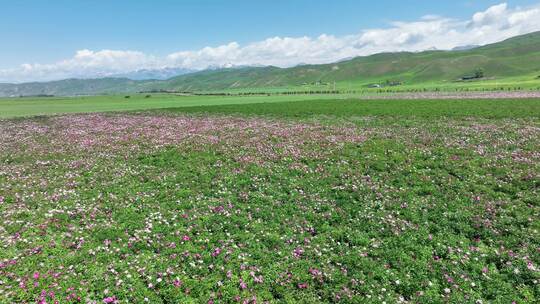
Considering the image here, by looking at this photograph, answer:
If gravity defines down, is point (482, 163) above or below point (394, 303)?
above

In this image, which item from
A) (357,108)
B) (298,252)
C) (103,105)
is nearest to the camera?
(298,252)

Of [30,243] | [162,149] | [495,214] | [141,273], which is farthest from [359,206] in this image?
[162,149]

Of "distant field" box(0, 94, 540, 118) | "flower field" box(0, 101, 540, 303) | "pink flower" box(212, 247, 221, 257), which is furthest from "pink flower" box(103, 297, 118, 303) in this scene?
"distant field" box(0, 94, 540, 118)

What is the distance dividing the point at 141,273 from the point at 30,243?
202 inches

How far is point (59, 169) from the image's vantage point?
20125 millimetres

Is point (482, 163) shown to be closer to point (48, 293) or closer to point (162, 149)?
point (48, 293)

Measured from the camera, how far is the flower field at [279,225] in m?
8.59

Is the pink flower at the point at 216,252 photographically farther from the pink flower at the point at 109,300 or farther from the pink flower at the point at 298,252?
the pink flower at the point at 109,300

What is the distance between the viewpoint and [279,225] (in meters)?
12.3

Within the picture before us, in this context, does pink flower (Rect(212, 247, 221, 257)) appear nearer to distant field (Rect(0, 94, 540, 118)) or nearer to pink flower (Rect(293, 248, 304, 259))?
pink flower (Rect(293, 248, 304, 259))

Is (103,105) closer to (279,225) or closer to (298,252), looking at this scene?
(279,225)

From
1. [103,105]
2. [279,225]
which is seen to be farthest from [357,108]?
[103,105]

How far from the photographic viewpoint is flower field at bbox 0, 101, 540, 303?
859cm

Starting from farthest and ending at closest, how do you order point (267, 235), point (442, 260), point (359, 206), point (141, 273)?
point (359, 206)
point (267, 235)
point (442, 260)
point (141, 273)
